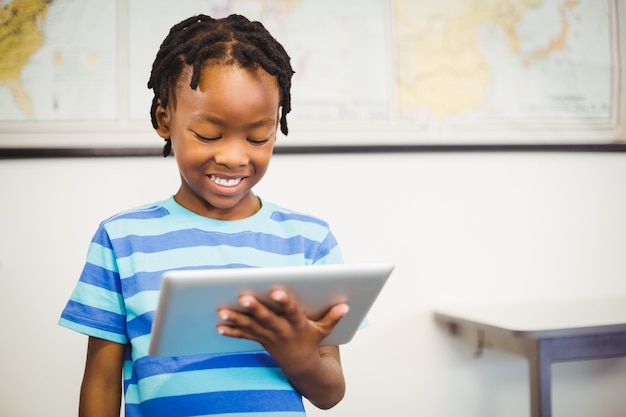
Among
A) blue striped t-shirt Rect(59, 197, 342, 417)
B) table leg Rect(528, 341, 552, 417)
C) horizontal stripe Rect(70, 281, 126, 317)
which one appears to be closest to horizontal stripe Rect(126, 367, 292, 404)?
blue striped t-shirt Rect(59, 197, 342, 417)

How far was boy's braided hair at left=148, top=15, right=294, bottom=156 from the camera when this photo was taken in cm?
81

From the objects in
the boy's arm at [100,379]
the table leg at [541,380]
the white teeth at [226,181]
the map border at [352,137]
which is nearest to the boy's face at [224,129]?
the white teeth at [226,181]

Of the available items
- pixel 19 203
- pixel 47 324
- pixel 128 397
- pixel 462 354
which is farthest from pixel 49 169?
pixel 462 354

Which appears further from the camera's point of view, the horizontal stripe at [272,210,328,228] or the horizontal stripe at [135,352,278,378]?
the horizontal stripe at [272,210,328,228]

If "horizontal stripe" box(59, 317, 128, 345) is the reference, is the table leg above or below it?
below

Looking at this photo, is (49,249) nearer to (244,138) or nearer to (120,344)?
(120,344)

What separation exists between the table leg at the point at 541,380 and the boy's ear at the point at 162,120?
0.82 m

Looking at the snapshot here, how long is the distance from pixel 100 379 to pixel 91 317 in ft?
0.29

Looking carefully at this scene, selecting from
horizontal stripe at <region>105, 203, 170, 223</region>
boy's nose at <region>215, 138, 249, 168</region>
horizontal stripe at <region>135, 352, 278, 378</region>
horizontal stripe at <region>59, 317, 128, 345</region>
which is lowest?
horizontal stripe at <region>135, 352, 278, 378</region>

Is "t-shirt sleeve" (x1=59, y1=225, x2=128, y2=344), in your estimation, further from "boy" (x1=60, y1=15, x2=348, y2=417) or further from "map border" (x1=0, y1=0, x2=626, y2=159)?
"map border" (x1=0, y1=0, x2=626, y2=159)

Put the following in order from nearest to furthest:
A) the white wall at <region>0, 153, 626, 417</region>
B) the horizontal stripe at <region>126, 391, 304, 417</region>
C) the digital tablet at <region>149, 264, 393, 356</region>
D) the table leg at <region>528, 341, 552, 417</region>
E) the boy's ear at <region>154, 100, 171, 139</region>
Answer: the digital tablet at <region>149, 264, 393, 356</region> < the horizontal stripe at <region>126, 391, 304, 417</region> < the boy's ear at <region>154, 100, 171, 139</region> < the table leg at <region>528, 341, 552, 417</region> < the white wall at <region>0, 153, 626, 417</region>

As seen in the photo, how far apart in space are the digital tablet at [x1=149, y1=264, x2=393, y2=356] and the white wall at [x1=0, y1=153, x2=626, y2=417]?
734mm

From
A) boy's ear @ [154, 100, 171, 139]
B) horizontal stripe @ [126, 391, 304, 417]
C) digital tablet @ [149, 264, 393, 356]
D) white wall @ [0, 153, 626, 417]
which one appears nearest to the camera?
digital tablet @ [149, 264, 393, 356]

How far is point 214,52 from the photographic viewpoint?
0.81 meters
